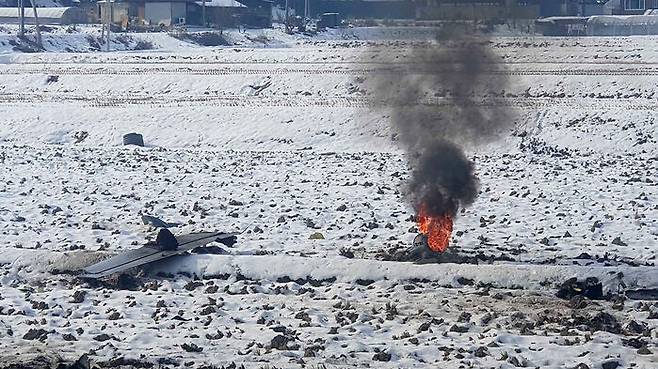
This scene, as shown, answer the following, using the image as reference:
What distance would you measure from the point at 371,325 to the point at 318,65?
144ft

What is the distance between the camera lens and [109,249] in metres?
20.9

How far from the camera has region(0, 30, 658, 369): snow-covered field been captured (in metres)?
14.8

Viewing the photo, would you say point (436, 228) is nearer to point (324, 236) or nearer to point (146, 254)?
point (324, 236)

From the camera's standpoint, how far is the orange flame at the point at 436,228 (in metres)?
19.8

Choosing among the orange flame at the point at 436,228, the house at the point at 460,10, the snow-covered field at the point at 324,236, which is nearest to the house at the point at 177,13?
the snow-covered field at the point at 324,236

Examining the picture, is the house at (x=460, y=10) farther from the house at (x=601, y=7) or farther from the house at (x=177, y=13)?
the house at (x=177, y=13)

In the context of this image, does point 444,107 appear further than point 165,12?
No

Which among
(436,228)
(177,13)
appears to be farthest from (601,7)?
(436,228)

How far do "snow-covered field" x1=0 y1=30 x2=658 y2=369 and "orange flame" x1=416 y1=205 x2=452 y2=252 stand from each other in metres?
0.42

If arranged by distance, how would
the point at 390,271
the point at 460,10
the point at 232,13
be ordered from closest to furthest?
the point at 390,271 < the point at 460,10 < the point at 232,13

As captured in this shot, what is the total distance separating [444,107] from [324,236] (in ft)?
10.6

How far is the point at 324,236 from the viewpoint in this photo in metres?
21.5

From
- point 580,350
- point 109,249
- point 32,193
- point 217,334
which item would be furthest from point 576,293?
point 32,193

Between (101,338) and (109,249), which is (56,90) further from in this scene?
(101,338)
